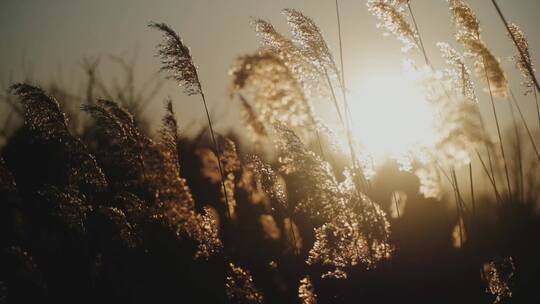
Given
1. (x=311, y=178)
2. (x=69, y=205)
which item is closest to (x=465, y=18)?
(x=311, y=178)

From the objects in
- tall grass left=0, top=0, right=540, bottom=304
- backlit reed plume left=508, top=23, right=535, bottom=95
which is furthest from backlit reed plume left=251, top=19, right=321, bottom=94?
backlit reed plume left=508, top=23, right=535, bottom=95

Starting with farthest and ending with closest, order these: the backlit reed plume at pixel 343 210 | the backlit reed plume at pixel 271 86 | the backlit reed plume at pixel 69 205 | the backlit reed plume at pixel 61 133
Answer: the backlit reed plume at pixel 69 205 < the backlit reed plume at pixel 61 133 < the backlit reed plume at pixel 343 210 < the backlit reed plume at pixel 271 86

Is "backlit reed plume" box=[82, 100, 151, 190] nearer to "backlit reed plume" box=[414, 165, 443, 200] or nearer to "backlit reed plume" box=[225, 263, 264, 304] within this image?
"backlit reed plume" box=[225, 263, 264, 304]

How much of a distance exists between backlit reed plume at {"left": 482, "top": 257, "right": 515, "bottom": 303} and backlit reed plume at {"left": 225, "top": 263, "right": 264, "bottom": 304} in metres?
2.59

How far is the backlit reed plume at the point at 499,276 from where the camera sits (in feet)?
14.5

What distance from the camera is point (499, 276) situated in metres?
4.50

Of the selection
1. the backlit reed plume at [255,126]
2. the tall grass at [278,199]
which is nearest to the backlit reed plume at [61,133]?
the tall grass at [278,199]

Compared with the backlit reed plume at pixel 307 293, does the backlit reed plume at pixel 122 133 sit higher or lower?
higher

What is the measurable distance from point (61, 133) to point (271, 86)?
126 inches

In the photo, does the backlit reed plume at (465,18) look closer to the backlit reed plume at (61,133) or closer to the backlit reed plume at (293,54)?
the backlit reed plume at (293,54)

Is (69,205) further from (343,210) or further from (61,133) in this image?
(343,210)

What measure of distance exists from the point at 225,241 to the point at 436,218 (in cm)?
508

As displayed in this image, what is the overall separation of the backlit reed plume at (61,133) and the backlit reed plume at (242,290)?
2.23 meters

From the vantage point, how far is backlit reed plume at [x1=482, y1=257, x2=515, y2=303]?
4426 mm
